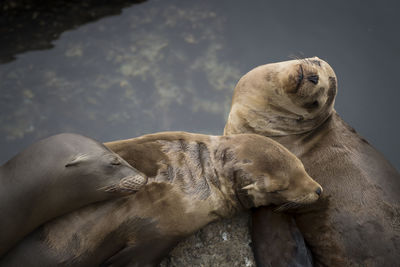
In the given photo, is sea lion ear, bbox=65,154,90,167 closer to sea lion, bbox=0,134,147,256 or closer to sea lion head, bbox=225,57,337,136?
sea lion, bbox=0,134,147,256

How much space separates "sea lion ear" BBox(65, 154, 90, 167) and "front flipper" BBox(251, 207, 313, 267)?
128 cm

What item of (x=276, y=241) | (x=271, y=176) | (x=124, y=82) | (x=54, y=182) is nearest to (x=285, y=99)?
(x=271, y=176)

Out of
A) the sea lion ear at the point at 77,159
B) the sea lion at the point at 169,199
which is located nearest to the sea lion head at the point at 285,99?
the sea lion at the point at 169,199

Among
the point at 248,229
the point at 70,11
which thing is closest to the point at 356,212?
the point at 248,229

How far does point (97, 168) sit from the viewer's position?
211 cm

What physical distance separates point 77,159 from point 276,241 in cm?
145

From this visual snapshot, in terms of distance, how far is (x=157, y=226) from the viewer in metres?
2.26

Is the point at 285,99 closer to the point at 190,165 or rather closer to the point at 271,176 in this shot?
the point at 271,176

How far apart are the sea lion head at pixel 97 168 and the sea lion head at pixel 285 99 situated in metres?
1.51

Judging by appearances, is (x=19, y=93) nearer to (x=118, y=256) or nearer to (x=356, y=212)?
(x=118, y=256)

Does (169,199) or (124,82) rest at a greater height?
(169,199)

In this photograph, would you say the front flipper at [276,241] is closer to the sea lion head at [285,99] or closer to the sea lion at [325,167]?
the sea lion at [325,167]

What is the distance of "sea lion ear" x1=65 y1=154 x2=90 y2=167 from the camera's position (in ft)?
6.72

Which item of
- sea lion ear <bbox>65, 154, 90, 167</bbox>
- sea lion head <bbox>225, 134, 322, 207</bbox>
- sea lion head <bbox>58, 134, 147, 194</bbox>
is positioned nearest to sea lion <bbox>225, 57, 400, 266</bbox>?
sea lion head <bbox>225, 134, 322, 207</bbox>
